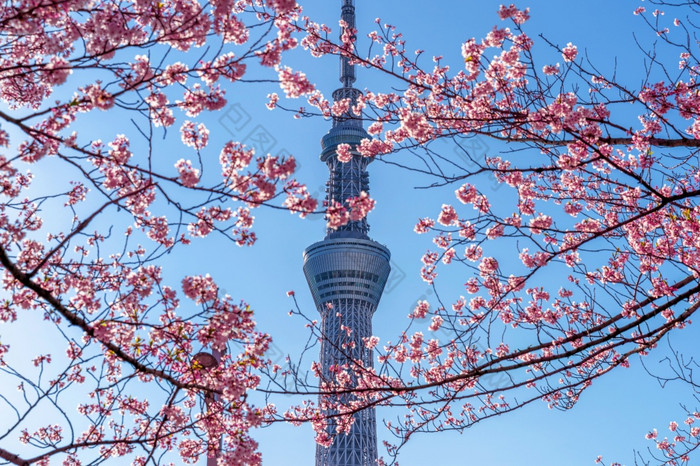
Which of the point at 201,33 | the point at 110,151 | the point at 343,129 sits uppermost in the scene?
the point at 343,129

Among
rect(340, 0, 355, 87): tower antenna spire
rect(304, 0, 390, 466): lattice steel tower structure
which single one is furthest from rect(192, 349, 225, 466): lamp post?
rect(340, 0, 355, 87): tower antenna spire

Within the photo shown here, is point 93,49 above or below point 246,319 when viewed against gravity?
above

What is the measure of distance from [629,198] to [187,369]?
19.2 ft

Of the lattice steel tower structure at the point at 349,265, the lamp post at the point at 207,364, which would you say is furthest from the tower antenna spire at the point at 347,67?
the lamp post at the point at 207,364

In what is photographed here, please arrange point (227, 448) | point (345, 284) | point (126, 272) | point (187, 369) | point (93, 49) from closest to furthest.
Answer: point (93, 49)
point (187, 369)
point (227, 448)
point (126, 272)
point (345, 284)

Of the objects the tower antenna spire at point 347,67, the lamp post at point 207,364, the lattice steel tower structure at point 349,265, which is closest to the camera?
the lamp post at point 207,364

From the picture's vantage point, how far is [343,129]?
3155 inches

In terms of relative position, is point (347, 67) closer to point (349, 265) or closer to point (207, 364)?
point (349, 265)

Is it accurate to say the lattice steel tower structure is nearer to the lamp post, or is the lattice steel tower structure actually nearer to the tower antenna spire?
the tower antenna spire

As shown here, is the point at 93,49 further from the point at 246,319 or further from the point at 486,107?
the point at 486,107

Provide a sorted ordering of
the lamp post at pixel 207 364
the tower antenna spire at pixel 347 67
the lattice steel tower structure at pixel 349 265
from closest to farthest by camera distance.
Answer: the lamp post at pixel 207 364
the lattice steel tower structure at pixel 349 265
the tower antenna spire at pixel 347 67

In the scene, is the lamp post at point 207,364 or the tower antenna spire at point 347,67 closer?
the lamp post at point 207,364

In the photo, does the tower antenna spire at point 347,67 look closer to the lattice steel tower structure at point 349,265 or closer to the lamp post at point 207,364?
the lattice steel tower structure at point 349,265

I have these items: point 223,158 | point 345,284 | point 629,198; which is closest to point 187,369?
point 223,158
